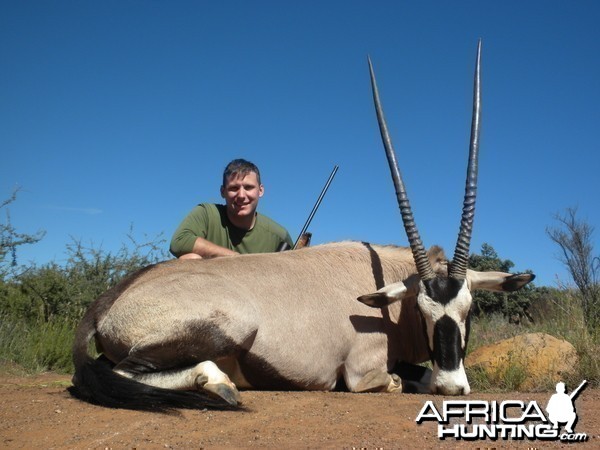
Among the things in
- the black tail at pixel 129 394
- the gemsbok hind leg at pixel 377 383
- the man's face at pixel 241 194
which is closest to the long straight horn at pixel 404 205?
the gemsbok hind leg at pixel 377 383

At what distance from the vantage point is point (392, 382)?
5016 millimetres

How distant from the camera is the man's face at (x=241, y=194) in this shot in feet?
22.0

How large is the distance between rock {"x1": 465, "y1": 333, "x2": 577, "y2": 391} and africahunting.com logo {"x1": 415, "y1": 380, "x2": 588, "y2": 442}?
4.52 feet

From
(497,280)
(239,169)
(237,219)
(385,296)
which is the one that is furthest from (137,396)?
(239,169)

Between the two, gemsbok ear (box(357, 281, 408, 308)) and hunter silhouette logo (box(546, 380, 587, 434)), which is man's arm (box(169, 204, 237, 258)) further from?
hunter silhouette logo (box(546, 380, 587, 434))

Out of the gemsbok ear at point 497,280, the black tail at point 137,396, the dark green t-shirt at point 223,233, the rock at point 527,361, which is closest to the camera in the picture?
the black tail at point 137,396

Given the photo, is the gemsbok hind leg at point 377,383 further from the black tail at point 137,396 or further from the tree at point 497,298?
the tree at point 497,298

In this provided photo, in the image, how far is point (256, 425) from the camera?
3469 mm

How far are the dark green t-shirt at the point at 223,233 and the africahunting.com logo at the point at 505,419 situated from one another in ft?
10.4

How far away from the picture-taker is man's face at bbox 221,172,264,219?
6.72m

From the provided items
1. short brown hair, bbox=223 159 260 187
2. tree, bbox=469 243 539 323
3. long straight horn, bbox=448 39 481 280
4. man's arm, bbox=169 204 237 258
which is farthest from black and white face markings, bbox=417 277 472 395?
tree, bbox=469 243 539 323

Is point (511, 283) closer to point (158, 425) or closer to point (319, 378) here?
point (319, 378)

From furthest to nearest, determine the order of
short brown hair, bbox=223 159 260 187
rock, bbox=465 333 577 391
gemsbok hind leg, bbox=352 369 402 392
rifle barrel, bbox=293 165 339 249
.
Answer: rifle barrel, bbox=293 165 339 249, short brown hair, bbox=223 159 260 187, rock, bbox=465 333 577 391, gemsbok hind leg, bbox=352 369 402 392

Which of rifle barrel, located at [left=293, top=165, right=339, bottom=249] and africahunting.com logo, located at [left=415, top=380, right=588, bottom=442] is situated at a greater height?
rifle barrel, located at [left=293, top=165, right=339, bottom=249]
